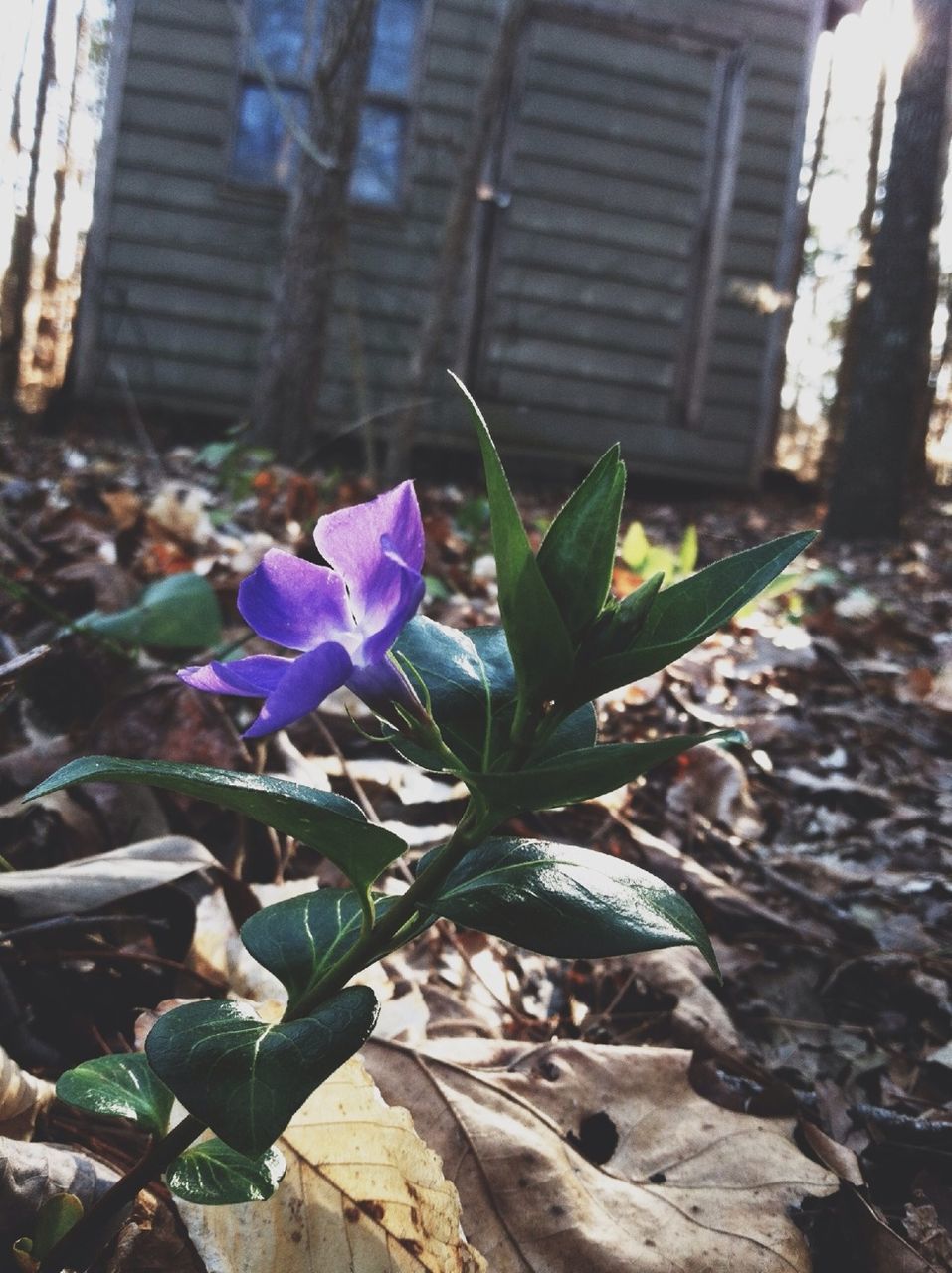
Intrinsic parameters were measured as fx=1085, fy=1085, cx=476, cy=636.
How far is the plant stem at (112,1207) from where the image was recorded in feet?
2.61

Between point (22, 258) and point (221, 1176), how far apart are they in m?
15.4

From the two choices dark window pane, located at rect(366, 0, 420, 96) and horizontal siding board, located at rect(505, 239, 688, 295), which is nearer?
dark window pane, located at rect(366, 0, 420, 96)

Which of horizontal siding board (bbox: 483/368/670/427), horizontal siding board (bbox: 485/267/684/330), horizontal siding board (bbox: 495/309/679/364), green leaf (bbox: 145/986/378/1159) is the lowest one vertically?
green leaf (bbox: 145/986/378/1159)

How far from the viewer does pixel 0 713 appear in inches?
72.8

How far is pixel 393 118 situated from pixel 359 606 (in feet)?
30.7

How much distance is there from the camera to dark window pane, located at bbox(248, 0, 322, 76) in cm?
886

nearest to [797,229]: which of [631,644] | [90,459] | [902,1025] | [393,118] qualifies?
[393,118]

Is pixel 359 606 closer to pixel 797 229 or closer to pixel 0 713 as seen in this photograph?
pixel 0 713

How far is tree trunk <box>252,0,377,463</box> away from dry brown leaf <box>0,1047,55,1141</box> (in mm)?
5074

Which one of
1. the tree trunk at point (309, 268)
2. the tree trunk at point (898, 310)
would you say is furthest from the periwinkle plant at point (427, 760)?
the tree trunk at point (898, 310)

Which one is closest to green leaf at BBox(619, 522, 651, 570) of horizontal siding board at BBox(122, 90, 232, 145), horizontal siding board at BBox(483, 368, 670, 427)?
horizontal siding board at BBox(483, 368, 670, 427)

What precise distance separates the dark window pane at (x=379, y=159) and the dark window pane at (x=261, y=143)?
588 millimetres

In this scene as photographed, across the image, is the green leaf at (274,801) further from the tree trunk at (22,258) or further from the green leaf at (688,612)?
the tree trunk at (22,258)

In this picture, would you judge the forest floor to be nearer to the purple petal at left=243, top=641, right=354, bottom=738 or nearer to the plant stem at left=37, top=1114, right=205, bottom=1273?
the plant stem at left=37, top=1114, right=205, bottom=1273
